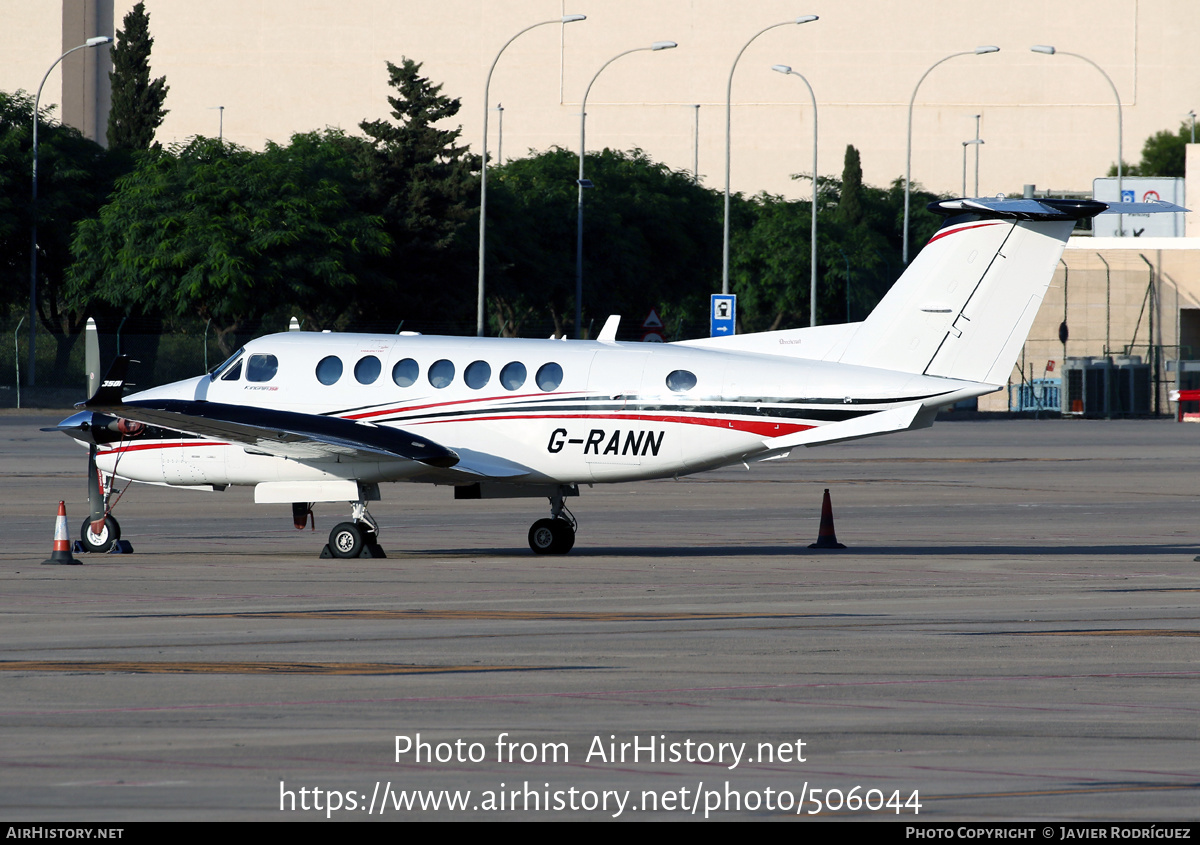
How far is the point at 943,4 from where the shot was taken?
110 meters

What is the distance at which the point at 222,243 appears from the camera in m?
59.7

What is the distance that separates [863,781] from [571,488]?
39.7ft

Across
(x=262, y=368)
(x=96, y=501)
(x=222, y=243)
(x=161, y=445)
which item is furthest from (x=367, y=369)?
(x=222, y=243)

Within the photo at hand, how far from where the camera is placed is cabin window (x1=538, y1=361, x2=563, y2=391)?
19.5 metres

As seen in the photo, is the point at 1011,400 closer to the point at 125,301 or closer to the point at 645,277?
the point at 645,277

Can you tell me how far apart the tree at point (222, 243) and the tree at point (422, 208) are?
3977mm

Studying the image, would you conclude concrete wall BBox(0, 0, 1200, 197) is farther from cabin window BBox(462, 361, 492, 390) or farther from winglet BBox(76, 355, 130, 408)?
winglet BBox(76, 355, 130, 408)

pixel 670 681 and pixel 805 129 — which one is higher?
pixel 805 129

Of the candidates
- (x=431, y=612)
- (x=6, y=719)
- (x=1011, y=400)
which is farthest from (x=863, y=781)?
(x=1011, y=400)

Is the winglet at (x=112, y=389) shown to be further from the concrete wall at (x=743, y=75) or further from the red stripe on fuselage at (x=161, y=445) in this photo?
the concrete wall at (x=743, y=75)

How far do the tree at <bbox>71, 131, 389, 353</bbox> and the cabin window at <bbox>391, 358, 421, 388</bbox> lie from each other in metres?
40.8

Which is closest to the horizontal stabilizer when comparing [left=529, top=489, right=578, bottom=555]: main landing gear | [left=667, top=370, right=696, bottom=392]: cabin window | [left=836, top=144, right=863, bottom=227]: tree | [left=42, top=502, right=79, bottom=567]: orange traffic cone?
[left=42, top=502, right=79, bottom=567]: orange traffic cone
